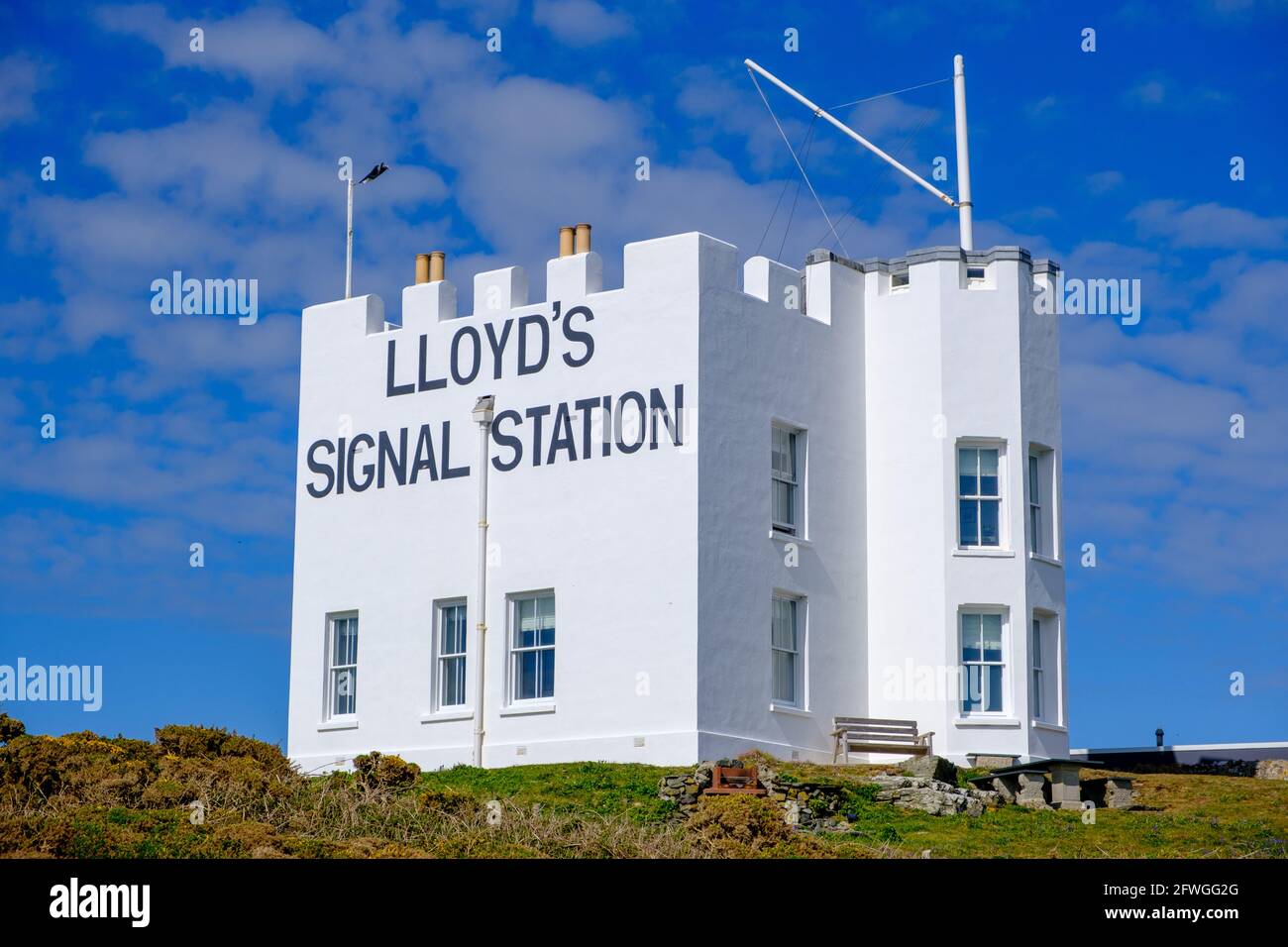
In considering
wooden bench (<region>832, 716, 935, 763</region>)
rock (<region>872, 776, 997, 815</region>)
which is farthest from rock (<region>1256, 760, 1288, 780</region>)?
rock (<region>872, 776, 997, 815</region>)

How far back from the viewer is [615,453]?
3406 centimetres

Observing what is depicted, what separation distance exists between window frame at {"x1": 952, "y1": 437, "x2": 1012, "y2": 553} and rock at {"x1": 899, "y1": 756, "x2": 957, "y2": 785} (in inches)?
215

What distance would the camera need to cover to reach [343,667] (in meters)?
37.2

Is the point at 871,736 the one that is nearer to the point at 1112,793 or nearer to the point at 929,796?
the point at 929,796

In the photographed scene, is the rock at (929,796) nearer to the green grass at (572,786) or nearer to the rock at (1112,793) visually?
the rock at (1112,793)

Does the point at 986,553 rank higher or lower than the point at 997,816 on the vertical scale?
higher

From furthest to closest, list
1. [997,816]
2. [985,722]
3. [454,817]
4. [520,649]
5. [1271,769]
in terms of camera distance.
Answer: [1271,769]
[985,722]
[520,649]
[997,816]
[454,817]

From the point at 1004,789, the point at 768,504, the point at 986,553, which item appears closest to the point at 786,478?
the point at 768,504

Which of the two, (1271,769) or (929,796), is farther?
(1271,769)

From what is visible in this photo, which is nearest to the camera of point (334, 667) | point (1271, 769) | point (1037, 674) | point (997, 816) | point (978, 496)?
point (997, 816)

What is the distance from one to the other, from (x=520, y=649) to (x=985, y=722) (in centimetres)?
885

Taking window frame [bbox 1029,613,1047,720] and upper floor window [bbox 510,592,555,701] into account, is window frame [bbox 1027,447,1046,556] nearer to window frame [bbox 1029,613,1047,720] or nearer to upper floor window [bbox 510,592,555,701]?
window frame [bbox 1029,613,1047,720]
